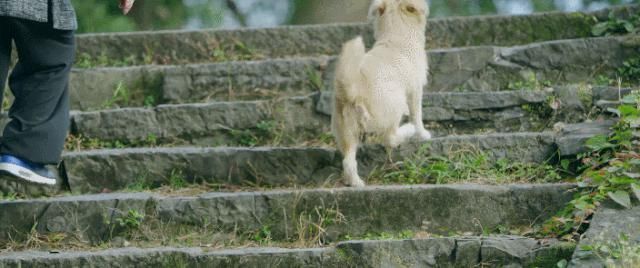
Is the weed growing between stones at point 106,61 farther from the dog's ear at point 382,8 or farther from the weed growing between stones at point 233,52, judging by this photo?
the dog's ear at point 382,8

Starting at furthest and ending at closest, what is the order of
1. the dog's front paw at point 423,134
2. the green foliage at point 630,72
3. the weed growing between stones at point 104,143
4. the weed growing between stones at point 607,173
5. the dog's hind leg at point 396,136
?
1. the green foliage at point 630,72
2. the weed growing between stones at point 104,143
3. the dog's front paw at point 423,134
4. the dog's hind leg at point 396,136
5. the weed growing between stones at point 607,173

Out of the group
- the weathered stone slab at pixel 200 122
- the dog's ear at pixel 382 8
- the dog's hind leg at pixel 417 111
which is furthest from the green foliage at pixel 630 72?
the weathered stone slab at pixel 200 122

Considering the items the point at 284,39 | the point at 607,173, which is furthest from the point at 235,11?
the point at 607,173

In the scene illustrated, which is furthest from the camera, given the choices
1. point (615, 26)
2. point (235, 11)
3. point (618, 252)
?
point (235, 11)

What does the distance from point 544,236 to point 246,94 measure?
297 cm

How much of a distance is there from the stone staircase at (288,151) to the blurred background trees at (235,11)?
2.26 m

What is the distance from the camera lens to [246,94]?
25.4 feet

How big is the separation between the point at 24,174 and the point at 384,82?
7.59ft

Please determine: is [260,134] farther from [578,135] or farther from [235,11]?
[235,11]

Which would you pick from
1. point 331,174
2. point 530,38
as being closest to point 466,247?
point 331,174

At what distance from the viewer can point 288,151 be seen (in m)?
6.57

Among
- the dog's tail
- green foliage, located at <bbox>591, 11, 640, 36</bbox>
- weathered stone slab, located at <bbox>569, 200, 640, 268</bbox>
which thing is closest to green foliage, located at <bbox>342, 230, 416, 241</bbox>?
the dog's tail

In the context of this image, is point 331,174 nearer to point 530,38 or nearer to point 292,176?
point 292,176

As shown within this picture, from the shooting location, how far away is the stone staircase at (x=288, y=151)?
558cm
